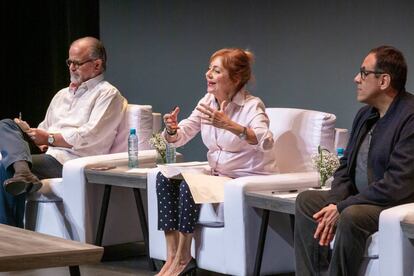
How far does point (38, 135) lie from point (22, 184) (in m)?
0.39

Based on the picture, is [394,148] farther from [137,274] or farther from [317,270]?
[137,274]

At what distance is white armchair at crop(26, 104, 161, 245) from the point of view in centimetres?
576

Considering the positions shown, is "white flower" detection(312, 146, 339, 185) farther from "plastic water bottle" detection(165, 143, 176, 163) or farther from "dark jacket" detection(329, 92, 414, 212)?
"plastic water bottle" detection(165, 143, 176, 163)

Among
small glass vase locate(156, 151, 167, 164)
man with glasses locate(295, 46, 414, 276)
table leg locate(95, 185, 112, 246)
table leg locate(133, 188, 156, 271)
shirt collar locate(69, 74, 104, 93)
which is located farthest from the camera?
shirt collar locate(69, 74, 104, 93)

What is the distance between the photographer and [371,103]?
14.3 feet

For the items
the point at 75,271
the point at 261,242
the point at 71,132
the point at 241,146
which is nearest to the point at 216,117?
the point at 241,146

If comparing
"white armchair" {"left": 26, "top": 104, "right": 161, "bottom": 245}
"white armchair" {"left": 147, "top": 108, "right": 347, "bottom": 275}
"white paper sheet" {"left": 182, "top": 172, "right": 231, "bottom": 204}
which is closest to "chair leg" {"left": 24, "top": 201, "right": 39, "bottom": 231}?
"white armchair" {"left": 26, "top": 104, "right": 161, "bottom": 245}

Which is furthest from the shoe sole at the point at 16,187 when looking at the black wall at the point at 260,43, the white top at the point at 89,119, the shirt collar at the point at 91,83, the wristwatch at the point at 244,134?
the black wall at the point at 260,43

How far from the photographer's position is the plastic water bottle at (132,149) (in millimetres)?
5734

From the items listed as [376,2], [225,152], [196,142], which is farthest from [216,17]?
[225,152]

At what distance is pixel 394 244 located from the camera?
155 inches

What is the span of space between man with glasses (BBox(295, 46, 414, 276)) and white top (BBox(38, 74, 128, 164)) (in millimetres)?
1913

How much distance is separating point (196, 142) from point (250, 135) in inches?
91.6

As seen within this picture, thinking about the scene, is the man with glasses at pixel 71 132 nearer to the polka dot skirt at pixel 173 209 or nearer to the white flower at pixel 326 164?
the polka dot skirt at pixel 173 209
